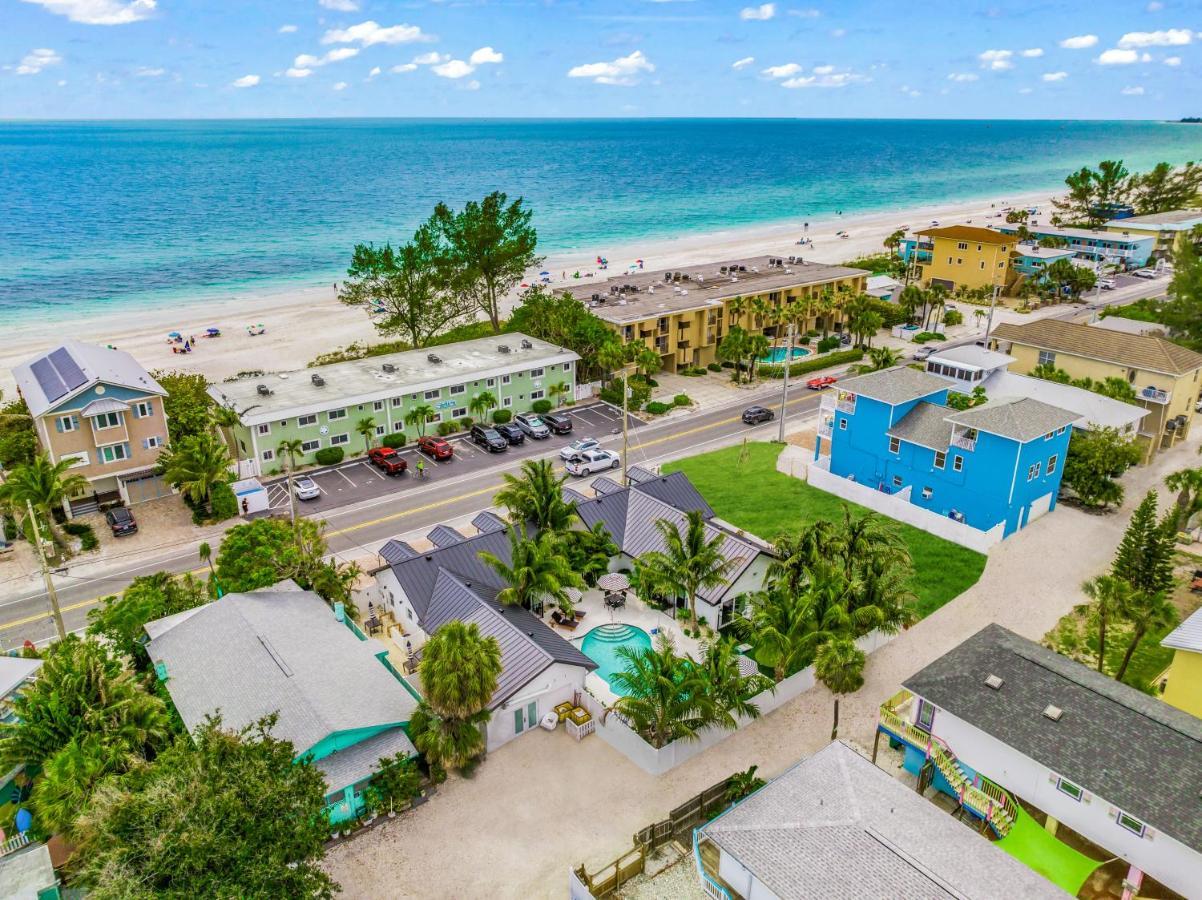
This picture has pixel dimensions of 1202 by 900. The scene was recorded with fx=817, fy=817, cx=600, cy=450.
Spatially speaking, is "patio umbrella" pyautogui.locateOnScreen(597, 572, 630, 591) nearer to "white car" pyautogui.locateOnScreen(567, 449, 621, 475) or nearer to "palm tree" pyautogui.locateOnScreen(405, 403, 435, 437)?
"white car" pyautogui.locateOnScreen(567, 449, 621, 475)

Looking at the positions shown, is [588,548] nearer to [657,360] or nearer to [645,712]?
[645,712]

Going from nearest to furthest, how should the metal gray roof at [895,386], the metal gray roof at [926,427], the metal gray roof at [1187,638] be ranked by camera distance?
1. the metal gray roof at [1187,638]
2. the metal gray roof at [926,427]
3. the metal gray roof at [895,386]

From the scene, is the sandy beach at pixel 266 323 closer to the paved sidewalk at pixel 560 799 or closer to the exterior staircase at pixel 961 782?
the paved sidewalk at pixel 560 799

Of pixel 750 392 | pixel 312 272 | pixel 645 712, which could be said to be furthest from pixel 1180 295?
pixel 312 272

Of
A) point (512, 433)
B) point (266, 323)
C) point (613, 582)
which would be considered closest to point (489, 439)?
point (512, 433)

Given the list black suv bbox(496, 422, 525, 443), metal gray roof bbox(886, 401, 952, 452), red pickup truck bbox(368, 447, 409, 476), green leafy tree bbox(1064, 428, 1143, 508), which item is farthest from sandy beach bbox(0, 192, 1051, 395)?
green leafy tree bbox(1064, 428, 1143, 508)

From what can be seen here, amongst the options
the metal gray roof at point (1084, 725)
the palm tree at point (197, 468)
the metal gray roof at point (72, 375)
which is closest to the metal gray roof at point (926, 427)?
the metal gray roof at point (1084, 725)
